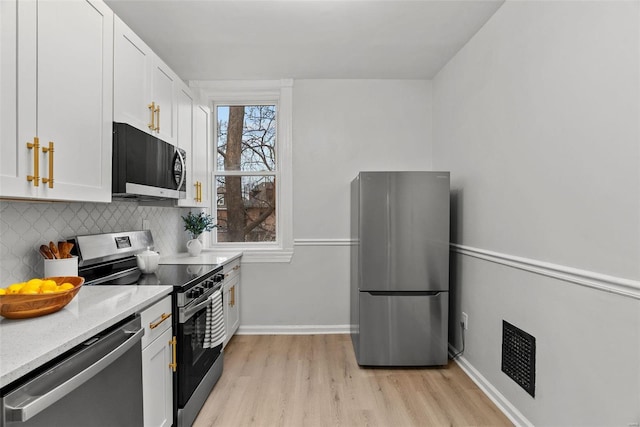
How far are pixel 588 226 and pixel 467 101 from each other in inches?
61.8

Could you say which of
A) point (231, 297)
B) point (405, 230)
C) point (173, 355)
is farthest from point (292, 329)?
point (173, 355)

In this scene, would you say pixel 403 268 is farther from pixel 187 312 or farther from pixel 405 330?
pixel 187 312

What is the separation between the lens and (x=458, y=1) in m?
2.20

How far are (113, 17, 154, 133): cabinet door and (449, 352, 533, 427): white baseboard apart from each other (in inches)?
111

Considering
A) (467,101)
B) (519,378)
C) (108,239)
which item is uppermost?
(467,101)

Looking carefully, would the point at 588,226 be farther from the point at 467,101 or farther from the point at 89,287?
the point at 89,287

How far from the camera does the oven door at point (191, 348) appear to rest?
1831 mm

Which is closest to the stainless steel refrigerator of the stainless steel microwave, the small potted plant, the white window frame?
the white window frame

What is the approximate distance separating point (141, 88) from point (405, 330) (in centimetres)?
256

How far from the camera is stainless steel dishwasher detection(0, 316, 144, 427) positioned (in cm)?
87

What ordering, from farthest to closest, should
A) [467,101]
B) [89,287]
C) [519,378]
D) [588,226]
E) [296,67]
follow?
1. [296,67]
2. [467,101]
3. [519,378]
4. [89,287]
5. [588,226]

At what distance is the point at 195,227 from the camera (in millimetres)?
3275

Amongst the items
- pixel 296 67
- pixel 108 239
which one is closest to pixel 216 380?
pixel 108 239

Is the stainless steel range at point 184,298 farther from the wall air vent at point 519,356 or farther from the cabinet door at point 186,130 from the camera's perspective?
the wall air vent at point 519,356
